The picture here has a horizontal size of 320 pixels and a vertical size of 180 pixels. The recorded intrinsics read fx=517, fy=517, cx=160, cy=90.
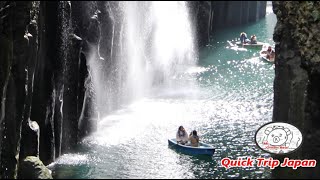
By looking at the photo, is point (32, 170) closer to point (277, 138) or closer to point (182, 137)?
point (182, 137)

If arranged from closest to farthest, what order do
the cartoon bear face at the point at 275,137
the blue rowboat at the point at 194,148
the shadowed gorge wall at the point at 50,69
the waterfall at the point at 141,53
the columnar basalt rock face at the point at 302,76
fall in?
the cartoon bear face at the point at 275,137 < the columnar basalt rock face at the point at 302,76 < the shadowed gorge wall at the point at 50,69 < the blue rowboat at the point at 194,148 < the waterfall at the point at 141,53

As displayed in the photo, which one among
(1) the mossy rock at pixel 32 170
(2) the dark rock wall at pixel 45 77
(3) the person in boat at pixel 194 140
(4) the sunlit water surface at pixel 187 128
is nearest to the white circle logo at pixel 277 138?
(4) the sunlit water surface at pixel 187 128

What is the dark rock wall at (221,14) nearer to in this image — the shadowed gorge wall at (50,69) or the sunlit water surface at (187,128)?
the sunlit water surface at (187,128)

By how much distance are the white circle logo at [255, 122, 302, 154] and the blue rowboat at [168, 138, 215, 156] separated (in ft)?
31.9

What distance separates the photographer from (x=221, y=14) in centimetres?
8175

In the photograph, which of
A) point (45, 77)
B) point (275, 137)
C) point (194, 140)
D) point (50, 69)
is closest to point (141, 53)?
point (50, 69)

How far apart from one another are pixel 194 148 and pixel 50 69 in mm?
9897

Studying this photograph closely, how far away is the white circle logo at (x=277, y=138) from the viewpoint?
20375 millimetres

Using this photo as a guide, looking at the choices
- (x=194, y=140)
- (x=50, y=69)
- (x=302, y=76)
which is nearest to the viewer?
(x=302, y=76)

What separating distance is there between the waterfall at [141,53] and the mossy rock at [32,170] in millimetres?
13464

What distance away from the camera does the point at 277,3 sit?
24.8 meters

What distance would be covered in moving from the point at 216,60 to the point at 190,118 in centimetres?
2245

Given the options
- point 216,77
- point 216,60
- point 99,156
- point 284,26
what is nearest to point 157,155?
point 99,156

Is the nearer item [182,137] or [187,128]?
[182,137]
